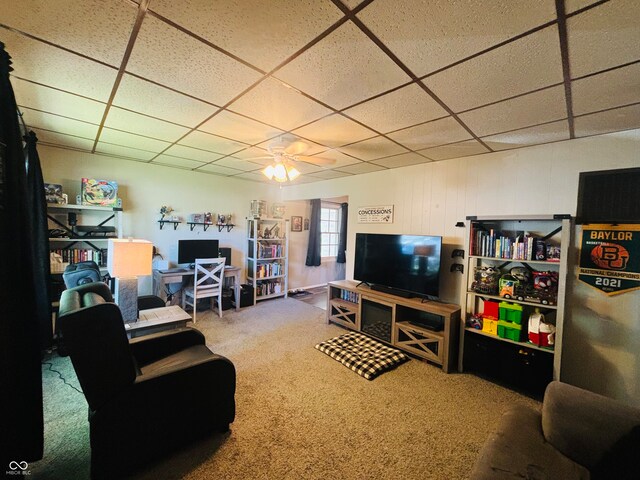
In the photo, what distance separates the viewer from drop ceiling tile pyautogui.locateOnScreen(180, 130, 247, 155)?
2.65 metres

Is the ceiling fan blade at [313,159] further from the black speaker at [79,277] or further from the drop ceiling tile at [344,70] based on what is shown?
the black speaker at [79,277]

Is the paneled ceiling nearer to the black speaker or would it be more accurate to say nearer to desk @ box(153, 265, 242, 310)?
the black speaker

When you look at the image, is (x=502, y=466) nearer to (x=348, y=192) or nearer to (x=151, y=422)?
(x=151, y=422)

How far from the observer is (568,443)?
1.34m

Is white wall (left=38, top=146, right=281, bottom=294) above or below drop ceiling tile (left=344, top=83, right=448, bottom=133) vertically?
below

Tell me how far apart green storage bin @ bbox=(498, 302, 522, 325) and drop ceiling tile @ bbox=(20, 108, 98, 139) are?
4.32 meters

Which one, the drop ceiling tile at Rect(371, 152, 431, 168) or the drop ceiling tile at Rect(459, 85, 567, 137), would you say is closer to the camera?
the drop ceiling tile at Rect(459, 85, 567, 137)

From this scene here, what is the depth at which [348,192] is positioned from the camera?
432 cm

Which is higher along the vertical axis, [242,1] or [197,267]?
[242,1]

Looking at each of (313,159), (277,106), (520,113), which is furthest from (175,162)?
(520,113)

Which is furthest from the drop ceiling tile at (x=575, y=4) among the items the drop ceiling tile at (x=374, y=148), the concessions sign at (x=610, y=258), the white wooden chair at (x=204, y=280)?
the white wooden chair at (x=204, y=280)

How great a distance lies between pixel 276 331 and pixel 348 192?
2433mm

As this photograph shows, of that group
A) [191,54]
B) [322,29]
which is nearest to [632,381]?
[322,29]

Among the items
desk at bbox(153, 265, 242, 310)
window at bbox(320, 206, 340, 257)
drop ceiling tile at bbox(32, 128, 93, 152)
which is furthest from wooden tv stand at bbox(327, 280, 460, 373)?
drop ceiling tile at bbox(32, 128, 93, 152)
